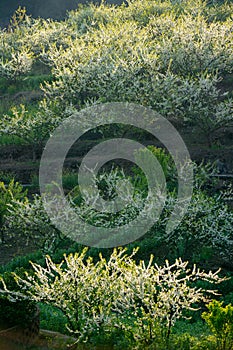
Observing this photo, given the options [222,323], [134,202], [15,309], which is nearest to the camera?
[222,323]

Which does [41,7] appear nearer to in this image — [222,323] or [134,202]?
[134,202]

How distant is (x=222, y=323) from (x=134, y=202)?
949 centimetres

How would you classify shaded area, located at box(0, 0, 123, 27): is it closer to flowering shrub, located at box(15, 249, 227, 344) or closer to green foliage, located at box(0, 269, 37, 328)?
green foliage, located at box(0, 269, 37, 328)

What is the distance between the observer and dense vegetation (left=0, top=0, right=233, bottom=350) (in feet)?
37.4

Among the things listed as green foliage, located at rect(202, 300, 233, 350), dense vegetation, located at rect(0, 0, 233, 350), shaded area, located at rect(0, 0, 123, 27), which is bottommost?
green foliage, located at rect(202, 300, 233, 350)

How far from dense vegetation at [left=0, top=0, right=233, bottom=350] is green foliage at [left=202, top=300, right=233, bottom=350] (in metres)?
0.02

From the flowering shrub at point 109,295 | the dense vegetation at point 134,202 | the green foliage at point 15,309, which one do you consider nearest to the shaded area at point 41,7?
the dense vegetation at point 134,202

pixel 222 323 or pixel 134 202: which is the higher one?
pixel 134 202

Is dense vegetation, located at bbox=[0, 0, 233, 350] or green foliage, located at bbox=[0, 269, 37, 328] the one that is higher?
dense vegetation, located at bbox=[0, 0, 233, 350]

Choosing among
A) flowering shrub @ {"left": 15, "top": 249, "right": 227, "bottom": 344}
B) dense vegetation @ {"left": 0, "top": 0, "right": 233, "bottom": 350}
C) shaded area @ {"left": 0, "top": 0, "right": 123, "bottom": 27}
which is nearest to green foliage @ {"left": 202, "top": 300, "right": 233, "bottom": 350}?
dense vegetation @ {"left": 0, "top": 0, "right": 233, "bottom": 350}

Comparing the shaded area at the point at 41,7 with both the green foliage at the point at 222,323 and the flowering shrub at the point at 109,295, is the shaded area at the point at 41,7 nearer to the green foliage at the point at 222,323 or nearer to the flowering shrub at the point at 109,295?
the flowering shrub at the point at 109,295

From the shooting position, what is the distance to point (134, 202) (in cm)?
1972

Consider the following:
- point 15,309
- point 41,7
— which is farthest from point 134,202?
point 41,7

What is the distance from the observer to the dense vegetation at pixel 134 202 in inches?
448
